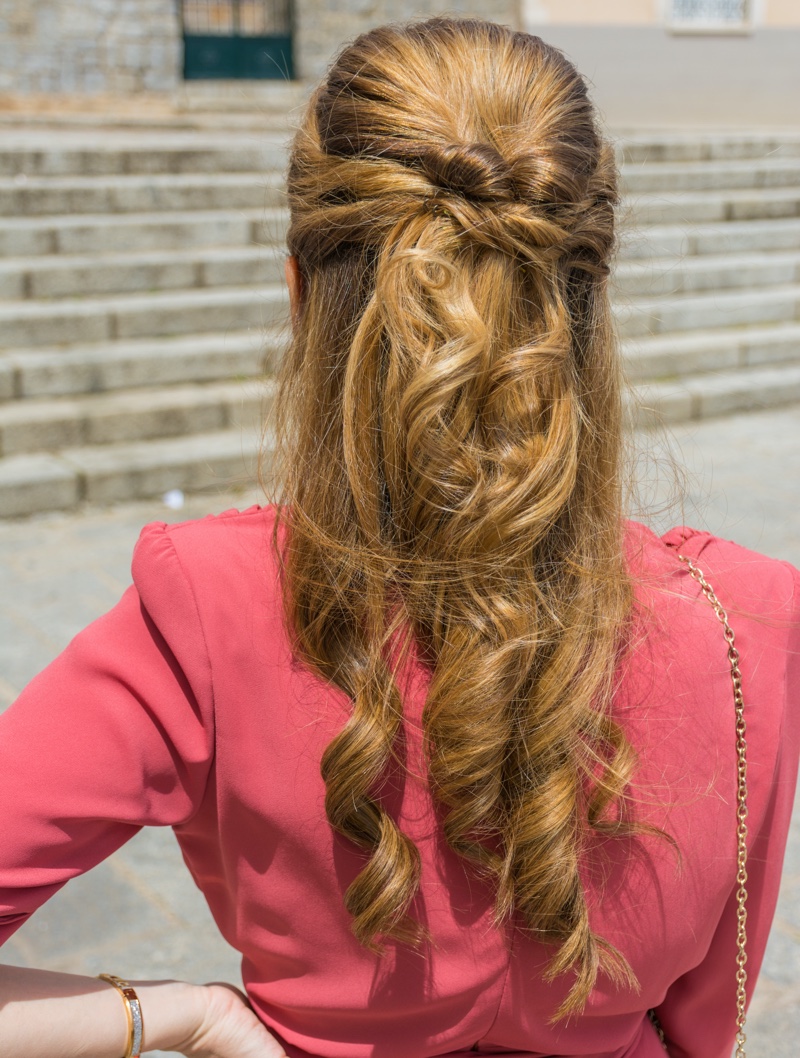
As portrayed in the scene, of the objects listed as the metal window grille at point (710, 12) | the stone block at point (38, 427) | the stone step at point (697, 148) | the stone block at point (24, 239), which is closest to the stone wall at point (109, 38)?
the stone step at point (697, 148)

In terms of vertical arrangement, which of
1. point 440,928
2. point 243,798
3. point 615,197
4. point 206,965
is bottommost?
point 206,965

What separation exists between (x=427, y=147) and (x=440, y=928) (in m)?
0.63

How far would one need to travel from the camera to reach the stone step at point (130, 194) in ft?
20.8

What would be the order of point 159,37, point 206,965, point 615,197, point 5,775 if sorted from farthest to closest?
point 159,37 < point 206,965 < point 615,197 < point 5,775

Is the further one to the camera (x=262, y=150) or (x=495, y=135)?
(x=262, y=150)

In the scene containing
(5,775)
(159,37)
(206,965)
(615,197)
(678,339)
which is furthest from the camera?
(159,37)

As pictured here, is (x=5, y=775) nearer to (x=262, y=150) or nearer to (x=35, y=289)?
(x=35, y=289)

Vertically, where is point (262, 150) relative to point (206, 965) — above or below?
above

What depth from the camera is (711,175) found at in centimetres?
862

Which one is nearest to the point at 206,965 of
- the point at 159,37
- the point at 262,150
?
the point at 262,150

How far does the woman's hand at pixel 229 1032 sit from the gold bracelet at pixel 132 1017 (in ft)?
0.19

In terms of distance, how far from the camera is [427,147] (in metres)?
0.91

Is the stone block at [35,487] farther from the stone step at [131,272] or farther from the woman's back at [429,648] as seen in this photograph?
the woman's back at [429,648]

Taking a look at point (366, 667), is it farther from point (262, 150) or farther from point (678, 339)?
point (262, 150)
